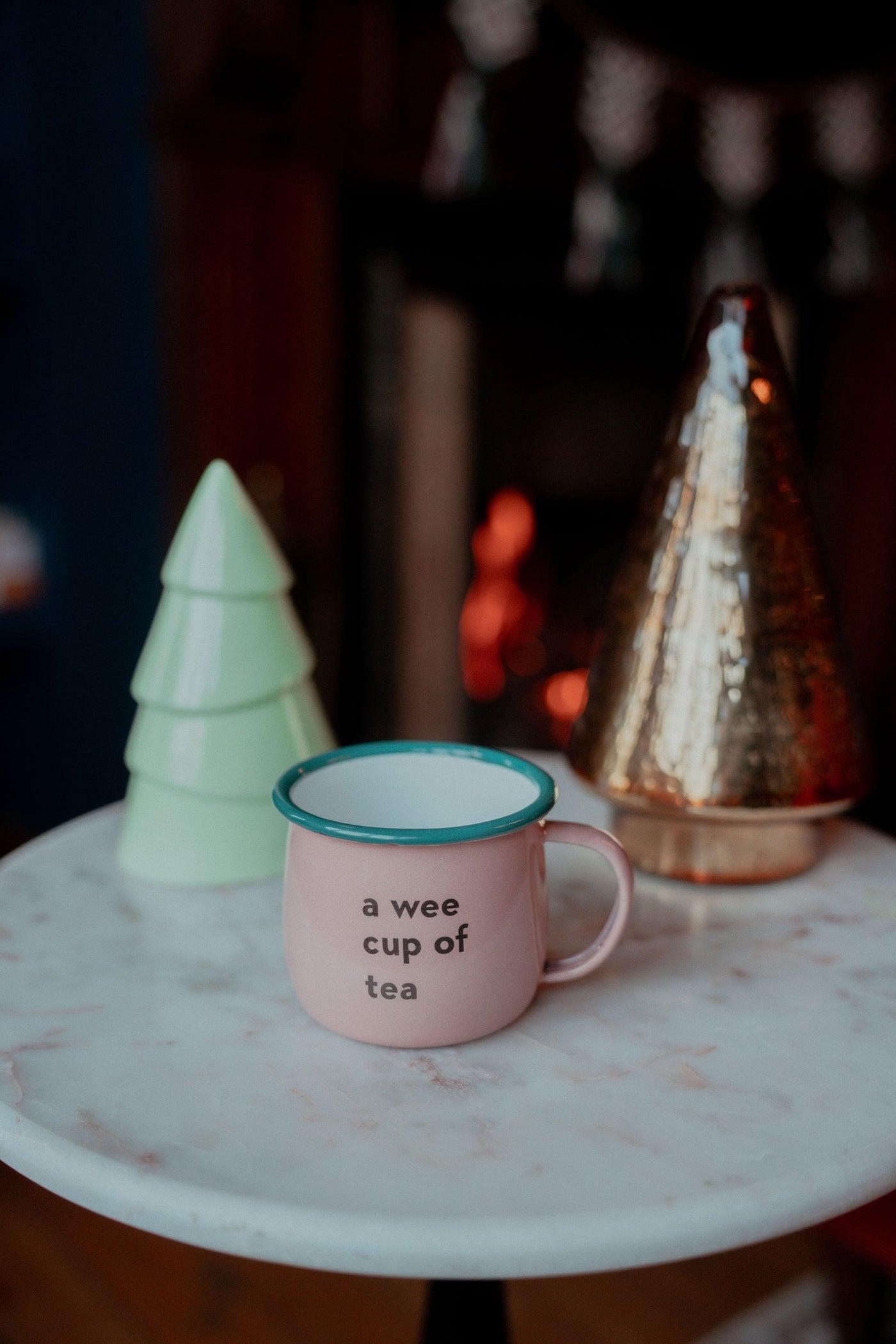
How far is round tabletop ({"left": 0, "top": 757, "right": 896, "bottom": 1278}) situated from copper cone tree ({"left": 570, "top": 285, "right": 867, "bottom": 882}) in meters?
0.05

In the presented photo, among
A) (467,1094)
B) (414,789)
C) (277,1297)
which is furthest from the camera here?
(277,1297)

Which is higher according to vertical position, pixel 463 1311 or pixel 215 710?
pixel 215 710

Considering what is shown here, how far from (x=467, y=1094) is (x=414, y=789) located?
14cm

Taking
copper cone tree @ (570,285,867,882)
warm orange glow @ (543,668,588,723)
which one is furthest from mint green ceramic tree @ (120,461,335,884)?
warm orange glow @ (543,668,588,723)

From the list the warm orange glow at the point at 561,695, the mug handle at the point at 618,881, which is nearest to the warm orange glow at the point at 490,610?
the warm orange glow at the point at 561,695

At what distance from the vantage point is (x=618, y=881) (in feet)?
1.33

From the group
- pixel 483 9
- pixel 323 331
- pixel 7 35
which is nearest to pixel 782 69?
pixel 483 9

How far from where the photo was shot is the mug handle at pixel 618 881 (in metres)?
0.40

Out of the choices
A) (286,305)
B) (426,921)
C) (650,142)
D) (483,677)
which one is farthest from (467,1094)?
(650,142)

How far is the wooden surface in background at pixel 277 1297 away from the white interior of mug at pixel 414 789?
0.75 m

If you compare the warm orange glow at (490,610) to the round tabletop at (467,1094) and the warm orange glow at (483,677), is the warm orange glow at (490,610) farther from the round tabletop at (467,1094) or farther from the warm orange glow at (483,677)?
the round tabletop at (467,1094)

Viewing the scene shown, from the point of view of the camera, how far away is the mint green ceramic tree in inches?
20.7

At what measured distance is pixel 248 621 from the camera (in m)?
0.54

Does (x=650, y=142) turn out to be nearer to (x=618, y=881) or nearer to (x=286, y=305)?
(x=286, y=305)
